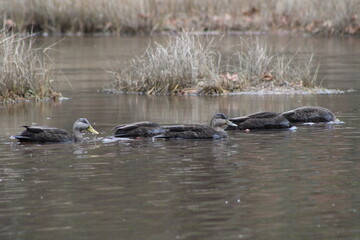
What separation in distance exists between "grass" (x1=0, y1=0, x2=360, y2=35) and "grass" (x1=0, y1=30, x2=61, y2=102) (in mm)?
24033

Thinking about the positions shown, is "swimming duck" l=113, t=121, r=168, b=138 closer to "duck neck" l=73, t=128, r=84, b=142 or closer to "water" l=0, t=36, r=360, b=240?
"water" l=0, t=36, r=360, b=240

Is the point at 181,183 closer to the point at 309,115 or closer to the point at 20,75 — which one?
the point at 309,115

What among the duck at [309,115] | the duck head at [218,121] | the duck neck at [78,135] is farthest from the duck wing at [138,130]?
the duck at [309,115]

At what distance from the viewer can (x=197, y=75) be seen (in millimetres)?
23969

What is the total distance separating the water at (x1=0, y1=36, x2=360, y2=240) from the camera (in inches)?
370

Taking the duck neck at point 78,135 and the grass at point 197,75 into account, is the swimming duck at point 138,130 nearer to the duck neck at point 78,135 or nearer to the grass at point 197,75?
the duck neck at point 78,135

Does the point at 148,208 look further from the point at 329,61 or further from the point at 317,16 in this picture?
the point at 317,16

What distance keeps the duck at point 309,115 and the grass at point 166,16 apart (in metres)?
29.1

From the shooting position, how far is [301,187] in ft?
37.0

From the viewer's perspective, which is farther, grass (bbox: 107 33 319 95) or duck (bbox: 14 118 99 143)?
grass (bbox: 107 33 319 95)

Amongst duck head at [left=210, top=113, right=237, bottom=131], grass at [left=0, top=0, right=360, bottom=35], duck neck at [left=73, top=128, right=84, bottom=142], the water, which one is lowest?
the water

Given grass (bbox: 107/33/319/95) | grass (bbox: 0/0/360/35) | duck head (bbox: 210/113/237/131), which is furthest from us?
grass (bbox: 0/0/360/35)

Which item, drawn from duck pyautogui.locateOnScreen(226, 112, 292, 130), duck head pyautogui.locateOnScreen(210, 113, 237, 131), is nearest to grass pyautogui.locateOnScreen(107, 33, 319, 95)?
duck pyautogui.locateOnScreen(226, 112, 292, 130)

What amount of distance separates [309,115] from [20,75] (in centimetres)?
715
